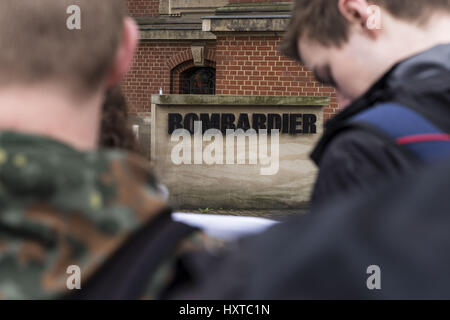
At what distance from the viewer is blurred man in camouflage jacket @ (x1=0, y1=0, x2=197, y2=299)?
0.66 metres

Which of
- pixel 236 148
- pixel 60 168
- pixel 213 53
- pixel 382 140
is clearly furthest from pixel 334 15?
pixel 213 53

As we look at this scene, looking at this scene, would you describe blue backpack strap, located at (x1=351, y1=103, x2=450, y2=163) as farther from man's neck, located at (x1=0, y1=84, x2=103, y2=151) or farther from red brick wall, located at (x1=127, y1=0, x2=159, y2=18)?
red brick wall, located at (x1=127, y1=0, x2=159, y2=18)

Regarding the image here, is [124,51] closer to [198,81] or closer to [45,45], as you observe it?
[45,45]

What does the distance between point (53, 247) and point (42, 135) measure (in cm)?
18

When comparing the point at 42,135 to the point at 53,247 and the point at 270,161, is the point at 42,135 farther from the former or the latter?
the point at 270,161

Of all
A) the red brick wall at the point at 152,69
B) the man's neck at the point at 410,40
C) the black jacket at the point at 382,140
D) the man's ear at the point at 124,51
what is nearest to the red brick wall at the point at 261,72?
the red brick wall at the point at 152,69

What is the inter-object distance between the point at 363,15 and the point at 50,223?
1139 mm

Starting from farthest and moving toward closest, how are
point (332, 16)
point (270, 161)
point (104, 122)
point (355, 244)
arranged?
1. point (270, 161)
2. point (104, 122)
3. point (332, 16)
4. point (355, 244)

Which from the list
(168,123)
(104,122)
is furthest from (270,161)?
(104,122)

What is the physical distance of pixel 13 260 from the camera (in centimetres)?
66

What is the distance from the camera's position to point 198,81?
1534 centimetres

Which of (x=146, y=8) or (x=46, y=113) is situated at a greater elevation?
(x=146, y=8)

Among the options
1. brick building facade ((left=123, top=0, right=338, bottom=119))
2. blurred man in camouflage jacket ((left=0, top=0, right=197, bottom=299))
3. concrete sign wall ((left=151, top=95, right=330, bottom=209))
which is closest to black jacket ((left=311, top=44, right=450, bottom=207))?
blurred man in camouflage jacket ((left=0, top=0, right=197, bottom=299))

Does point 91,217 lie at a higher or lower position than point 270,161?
higher
